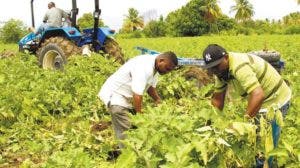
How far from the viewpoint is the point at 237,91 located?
15.9ft

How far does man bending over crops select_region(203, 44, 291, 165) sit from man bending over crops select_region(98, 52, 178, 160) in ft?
2.31

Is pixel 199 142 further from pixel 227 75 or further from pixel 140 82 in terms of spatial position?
pixel 140 82

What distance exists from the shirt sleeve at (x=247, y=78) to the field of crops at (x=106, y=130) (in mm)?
268

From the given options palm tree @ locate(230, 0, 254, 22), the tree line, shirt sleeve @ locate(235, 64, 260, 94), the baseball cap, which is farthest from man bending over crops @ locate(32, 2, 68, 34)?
palm tree @ locate(230, 0, 254, 22)

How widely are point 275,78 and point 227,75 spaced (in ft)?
1.46

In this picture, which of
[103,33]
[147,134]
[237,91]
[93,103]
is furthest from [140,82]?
[103,33]

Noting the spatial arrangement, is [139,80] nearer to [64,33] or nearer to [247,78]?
[247,78]

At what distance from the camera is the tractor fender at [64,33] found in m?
11.3

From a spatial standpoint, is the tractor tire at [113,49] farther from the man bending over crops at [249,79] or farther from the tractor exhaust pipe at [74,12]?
the man bending over crops at [249,79]

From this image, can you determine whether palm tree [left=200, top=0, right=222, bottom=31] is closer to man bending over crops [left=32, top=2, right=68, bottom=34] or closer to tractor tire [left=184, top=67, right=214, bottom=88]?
man bending over crops [left=32, top=2, right=68, bottom=34]

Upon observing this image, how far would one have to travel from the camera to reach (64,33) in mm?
11633

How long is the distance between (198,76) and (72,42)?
10.3 ft

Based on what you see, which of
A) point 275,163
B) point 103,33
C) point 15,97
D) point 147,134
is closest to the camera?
point 147,134

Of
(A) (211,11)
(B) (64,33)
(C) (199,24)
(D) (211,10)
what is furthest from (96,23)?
(D) (211,10)
